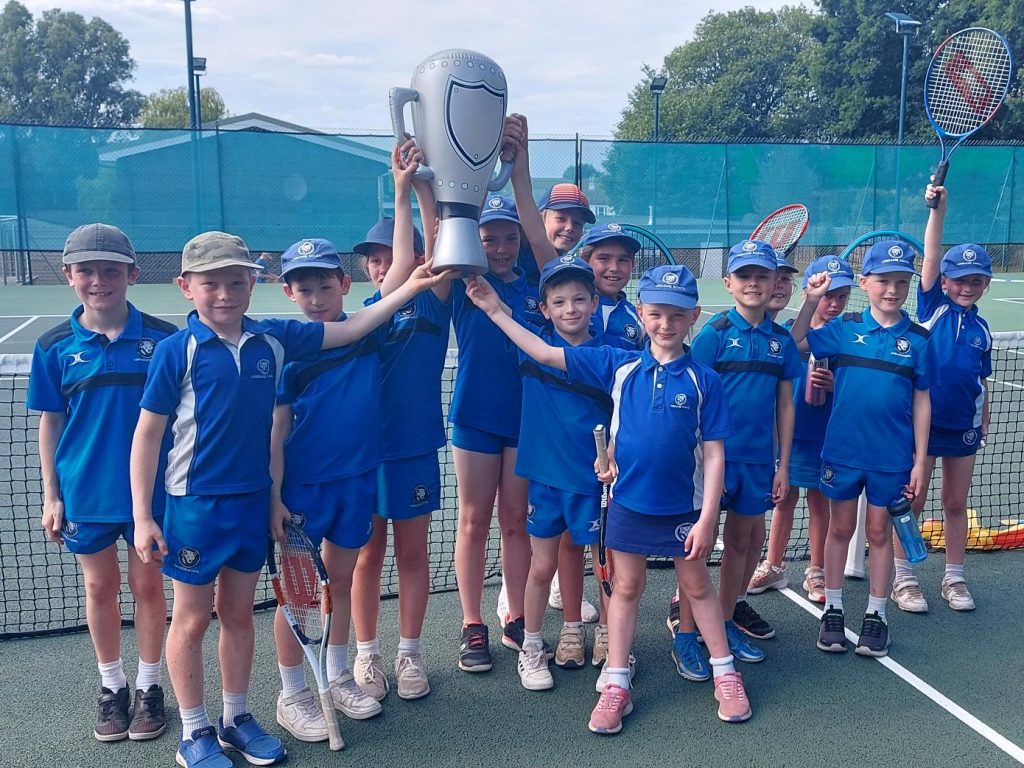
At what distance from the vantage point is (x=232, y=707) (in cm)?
315

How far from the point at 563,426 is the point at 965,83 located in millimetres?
3413

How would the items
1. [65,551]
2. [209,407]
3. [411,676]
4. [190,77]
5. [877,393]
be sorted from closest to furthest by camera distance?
[209,407] → [411,676] → [877,393] → [65,551] → [190,77]

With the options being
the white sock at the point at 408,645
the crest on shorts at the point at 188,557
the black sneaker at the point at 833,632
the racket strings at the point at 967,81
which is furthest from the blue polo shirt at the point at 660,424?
the racket strings at the point at 967,81

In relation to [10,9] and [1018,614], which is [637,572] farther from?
[10,9]

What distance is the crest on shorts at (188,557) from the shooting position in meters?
2.89

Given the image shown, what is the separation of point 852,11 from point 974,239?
18540 mm

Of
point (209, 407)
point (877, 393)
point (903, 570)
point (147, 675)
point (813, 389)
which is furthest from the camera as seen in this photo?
point (903, 570)

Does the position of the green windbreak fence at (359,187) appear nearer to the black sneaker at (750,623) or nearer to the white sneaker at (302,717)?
the black sneaker at (750,623)

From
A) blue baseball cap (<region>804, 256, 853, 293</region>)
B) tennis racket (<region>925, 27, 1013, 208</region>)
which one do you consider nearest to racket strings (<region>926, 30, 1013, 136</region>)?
tennis racket (<region>925, 27, 1013, 208</region>)

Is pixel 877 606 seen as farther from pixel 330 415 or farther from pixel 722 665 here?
pixel 330 415

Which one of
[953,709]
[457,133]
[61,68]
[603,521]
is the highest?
[61,68]

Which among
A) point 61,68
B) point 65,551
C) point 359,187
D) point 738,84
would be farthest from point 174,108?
point 65,551

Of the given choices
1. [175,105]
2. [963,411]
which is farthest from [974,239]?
[175,105]

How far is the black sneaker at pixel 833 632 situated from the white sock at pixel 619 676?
3.45 ft
